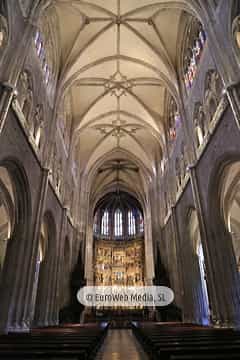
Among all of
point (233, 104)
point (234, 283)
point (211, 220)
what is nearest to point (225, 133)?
point (233, 104)

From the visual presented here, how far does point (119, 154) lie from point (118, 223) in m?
16.1

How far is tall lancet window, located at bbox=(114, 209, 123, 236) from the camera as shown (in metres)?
39.9

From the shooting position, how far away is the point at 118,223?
40469 millimetres

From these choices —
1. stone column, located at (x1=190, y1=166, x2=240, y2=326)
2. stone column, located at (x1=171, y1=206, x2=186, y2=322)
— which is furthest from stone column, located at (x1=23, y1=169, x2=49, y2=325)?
stone column, located at (x1=171, y1=206, x2=186, y2=322)

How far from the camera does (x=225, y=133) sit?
9.87 metres

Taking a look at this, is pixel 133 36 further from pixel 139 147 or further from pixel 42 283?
pixel 42 283

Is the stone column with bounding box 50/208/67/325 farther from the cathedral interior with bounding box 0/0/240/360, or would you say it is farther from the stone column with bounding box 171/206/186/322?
the stone column with bounding box 171/206/186/322

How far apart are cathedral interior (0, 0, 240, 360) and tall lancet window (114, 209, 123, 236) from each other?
43.6ft

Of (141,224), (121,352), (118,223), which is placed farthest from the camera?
(118,223)

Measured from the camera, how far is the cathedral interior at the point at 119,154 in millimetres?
8844

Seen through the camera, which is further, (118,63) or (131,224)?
(131,224)

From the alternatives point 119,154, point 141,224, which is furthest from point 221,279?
point 141,224

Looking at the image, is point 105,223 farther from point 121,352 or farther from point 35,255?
point 121,352

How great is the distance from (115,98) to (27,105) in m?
10.2
